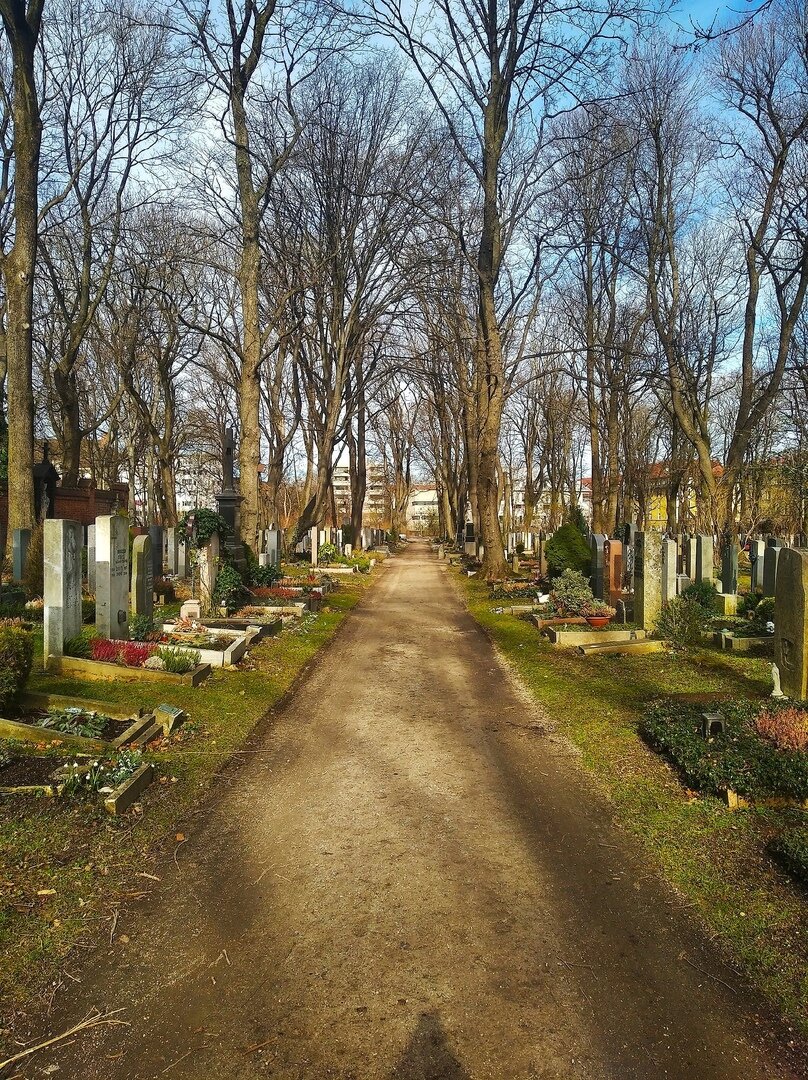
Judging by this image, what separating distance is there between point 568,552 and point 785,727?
11.0 metres

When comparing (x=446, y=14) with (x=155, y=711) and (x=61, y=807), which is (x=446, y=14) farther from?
(x=61, y=807)

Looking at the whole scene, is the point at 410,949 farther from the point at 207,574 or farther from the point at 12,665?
the point at 207,574

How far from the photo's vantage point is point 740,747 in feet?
17.8

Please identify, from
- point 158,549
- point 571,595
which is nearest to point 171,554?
point 158,549

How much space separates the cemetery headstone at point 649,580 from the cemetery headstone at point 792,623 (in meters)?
3.68

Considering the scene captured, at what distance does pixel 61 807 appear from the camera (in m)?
4.62

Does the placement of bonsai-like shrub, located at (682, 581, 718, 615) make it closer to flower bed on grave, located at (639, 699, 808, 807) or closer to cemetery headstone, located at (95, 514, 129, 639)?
flower bed on grave, located at (639, 699, 808, 807)

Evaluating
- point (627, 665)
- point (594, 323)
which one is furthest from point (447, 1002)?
point (594, 323)

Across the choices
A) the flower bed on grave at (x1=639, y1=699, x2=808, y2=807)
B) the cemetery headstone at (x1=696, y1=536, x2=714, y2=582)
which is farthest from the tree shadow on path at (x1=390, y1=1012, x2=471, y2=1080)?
the cemetery headstone at (x1=696, y1=536, x2=714, y2=582)

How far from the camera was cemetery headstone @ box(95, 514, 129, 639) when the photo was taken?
8930 millimetres

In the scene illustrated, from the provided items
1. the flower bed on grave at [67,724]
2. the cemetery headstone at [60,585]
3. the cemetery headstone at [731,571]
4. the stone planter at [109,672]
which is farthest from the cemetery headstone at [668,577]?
the cemetery headstone at [60,585]

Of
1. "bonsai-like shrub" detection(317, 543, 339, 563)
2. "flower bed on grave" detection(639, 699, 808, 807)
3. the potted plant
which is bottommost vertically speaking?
"flower bed on grave" detection(639, 699, 808, 807)

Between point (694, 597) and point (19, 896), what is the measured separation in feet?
39.0

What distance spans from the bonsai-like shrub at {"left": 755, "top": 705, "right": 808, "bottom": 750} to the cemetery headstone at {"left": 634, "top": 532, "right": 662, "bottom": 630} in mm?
4903
